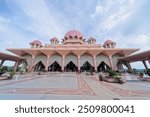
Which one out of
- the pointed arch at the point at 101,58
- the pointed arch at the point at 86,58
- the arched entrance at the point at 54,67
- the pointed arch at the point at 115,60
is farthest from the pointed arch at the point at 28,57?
the pointed arch at the point at 115,60

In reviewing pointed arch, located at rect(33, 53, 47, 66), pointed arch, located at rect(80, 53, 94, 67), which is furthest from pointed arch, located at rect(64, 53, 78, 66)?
pointed arch, located at rect(33, 53, 47, 66)

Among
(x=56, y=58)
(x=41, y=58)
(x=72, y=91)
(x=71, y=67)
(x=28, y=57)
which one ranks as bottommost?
(x=72, y=91)

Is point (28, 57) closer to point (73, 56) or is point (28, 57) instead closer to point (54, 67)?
point (54, 67)

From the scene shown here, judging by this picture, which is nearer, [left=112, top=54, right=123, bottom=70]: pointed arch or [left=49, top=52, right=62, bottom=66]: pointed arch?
[left=112, top=54, right=123, bottom=70]: pointed arch

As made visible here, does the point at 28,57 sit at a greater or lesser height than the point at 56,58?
greater

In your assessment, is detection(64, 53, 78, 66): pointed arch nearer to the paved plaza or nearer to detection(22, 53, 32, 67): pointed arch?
detection(22, 53, 32, 67): pointed arch

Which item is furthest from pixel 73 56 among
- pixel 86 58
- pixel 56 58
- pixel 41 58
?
pixel 41 58

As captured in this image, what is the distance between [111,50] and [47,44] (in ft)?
64.1

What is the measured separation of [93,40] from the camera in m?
38.0

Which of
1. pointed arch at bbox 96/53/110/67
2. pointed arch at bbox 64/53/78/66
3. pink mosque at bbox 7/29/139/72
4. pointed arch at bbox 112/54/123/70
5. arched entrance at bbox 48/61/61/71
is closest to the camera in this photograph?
pink mosque at bbox 7/29/139/72

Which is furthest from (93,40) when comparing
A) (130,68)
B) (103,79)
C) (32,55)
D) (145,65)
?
(103,79)

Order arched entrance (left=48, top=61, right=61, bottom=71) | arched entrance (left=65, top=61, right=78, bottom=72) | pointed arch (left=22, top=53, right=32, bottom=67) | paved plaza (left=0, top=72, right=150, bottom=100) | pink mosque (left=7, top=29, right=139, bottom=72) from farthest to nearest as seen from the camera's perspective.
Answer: arched entrance (left=65, top=61, right=78, bottom=72) < arched entrance (left=48, top=61, right=61, bottom=71) < pointed arch (left=22, top=53, right=32, bottom=67) < pink mosque (left=7, top=29, right=139, bottom=72) < paved plaza (left=0, top=72, right=150, bottom=100)

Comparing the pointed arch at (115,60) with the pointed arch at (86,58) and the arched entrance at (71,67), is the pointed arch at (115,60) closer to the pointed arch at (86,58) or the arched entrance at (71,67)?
the pointed arch at (86,58)

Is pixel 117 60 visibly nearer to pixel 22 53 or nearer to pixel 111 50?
pixel 111 50
